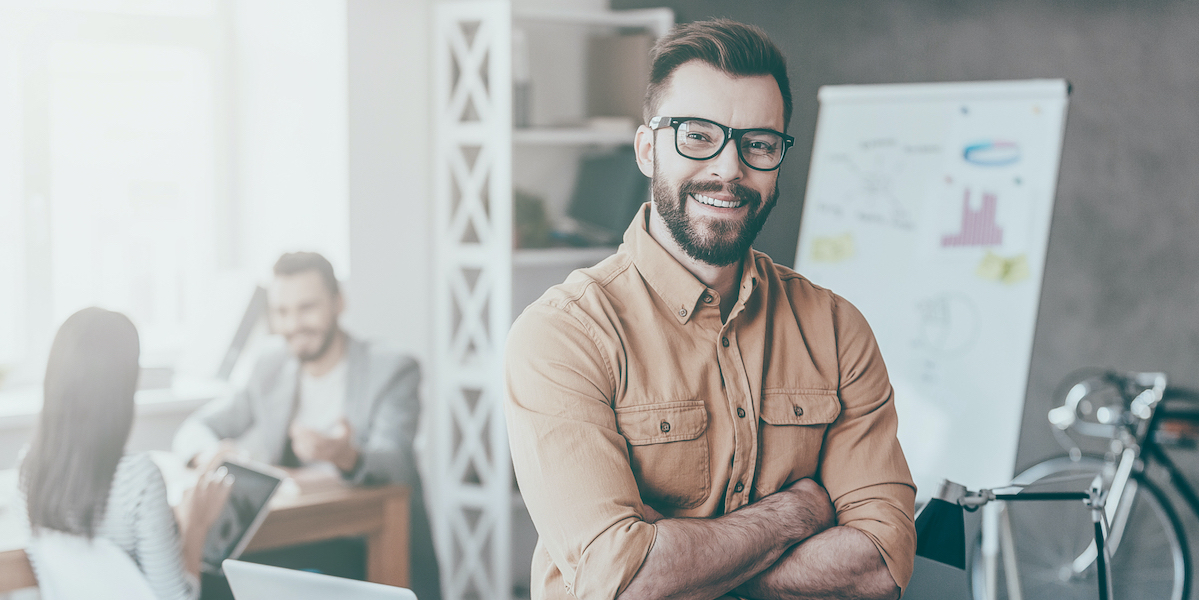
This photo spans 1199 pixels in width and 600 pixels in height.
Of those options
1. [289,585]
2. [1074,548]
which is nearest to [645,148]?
[289,585]

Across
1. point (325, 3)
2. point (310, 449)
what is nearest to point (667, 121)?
point (310, 449)

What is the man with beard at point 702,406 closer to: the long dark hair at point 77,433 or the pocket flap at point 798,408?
the pocket flap at point 798,408

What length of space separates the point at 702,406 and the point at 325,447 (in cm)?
157

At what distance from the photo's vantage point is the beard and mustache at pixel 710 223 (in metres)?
1.07

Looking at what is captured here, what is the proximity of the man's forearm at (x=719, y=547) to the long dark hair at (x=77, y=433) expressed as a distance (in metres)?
1.21

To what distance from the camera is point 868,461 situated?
3.66 ft

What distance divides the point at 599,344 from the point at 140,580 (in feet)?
4.09

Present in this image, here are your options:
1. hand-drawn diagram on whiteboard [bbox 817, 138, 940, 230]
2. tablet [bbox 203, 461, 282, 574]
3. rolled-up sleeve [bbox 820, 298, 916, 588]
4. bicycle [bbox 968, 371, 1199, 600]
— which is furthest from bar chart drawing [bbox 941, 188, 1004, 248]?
Result: tablet [bbox 203, 461, 282, 574]

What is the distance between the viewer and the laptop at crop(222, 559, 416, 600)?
3.86ft

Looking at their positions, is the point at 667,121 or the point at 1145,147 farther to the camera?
the point at 1145,147

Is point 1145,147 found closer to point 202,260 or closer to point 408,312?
point 408,312

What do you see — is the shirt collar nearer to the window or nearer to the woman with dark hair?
the woman with dark hair

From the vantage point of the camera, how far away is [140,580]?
172 centimetres

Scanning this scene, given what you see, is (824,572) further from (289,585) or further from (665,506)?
(289,585)
